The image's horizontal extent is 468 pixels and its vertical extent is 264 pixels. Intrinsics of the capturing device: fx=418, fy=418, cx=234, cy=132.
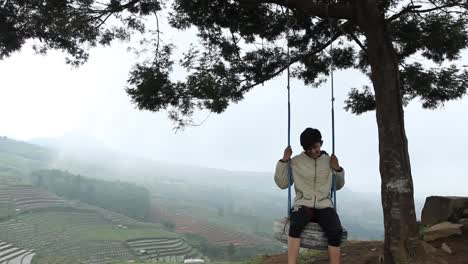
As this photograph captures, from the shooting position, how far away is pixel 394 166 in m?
4.34

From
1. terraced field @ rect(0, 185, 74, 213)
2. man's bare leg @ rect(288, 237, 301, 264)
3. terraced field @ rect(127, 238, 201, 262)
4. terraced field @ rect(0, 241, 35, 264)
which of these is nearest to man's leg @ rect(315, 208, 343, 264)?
man's bare leg @ rect(288, 237, 301, 264)

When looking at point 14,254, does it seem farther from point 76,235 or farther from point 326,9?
point 326,9

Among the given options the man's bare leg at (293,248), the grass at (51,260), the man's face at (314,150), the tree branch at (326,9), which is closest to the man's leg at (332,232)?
the man's bare leg at (293,248)

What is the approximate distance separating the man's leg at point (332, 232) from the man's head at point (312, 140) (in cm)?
55

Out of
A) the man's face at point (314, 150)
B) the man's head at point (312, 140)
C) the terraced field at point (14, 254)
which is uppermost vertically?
the man's head at point (312, 140)

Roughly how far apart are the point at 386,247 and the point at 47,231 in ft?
265

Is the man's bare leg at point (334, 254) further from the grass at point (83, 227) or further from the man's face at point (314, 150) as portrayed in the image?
the grass at point (83, 227)

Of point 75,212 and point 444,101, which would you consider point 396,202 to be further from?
point 75,212

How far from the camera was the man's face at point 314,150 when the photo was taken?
11.9 ft

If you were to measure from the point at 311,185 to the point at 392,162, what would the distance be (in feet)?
3.99

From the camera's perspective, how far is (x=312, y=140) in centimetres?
359

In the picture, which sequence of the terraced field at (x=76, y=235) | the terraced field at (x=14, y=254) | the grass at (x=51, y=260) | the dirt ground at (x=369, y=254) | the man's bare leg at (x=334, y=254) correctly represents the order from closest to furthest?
the man's bare leg at (x=334, y=254) < the dirt ground at (x=369, y=254) < the grass at (x=51, y=260) < the terraced field at (x=14, y=254) < the terraced field at (x=76, y=235)

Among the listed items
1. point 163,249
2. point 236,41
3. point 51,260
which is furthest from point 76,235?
point 236,41

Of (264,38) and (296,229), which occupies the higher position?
(264,38)
